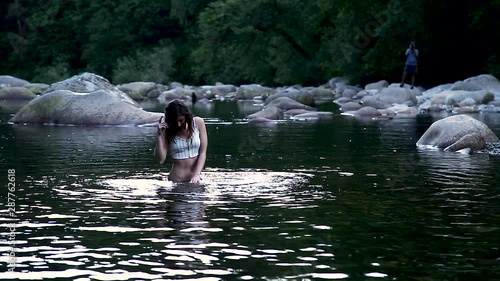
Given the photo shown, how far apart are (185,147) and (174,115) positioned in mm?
499

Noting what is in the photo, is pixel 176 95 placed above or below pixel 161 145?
above

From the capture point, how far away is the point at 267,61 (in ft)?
199

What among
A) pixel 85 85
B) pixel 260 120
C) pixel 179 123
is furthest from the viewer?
pixel 85 85

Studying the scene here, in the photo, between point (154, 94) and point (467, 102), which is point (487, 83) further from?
point (154, 94)

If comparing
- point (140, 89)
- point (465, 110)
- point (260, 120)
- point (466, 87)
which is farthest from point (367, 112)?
point (140, 89)

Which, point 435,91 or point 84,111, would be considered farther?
point 435,91

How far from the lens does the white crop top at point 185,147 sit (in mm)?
13242

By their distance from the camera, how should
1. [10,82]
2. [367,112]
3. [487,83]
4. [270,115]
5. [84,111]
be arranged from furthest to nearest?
[10,82] < [487,83] < [367,112] < [270,115] < [84,111]

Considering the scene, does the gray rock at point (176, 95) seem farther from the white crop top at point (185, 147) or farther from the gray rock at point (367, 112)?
the white crop top at point (185, 147)

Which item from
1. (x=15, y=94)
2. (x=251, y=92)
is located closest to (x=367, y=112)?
(x=251, y=92)

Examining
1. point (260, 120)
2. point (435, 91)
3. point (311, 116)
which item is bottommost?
point (260, 120)

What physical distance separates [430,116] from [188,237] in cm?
2118

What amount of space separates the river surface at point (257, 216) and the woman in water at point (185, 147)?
267 mm

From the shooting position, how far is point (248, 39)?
203 ft
